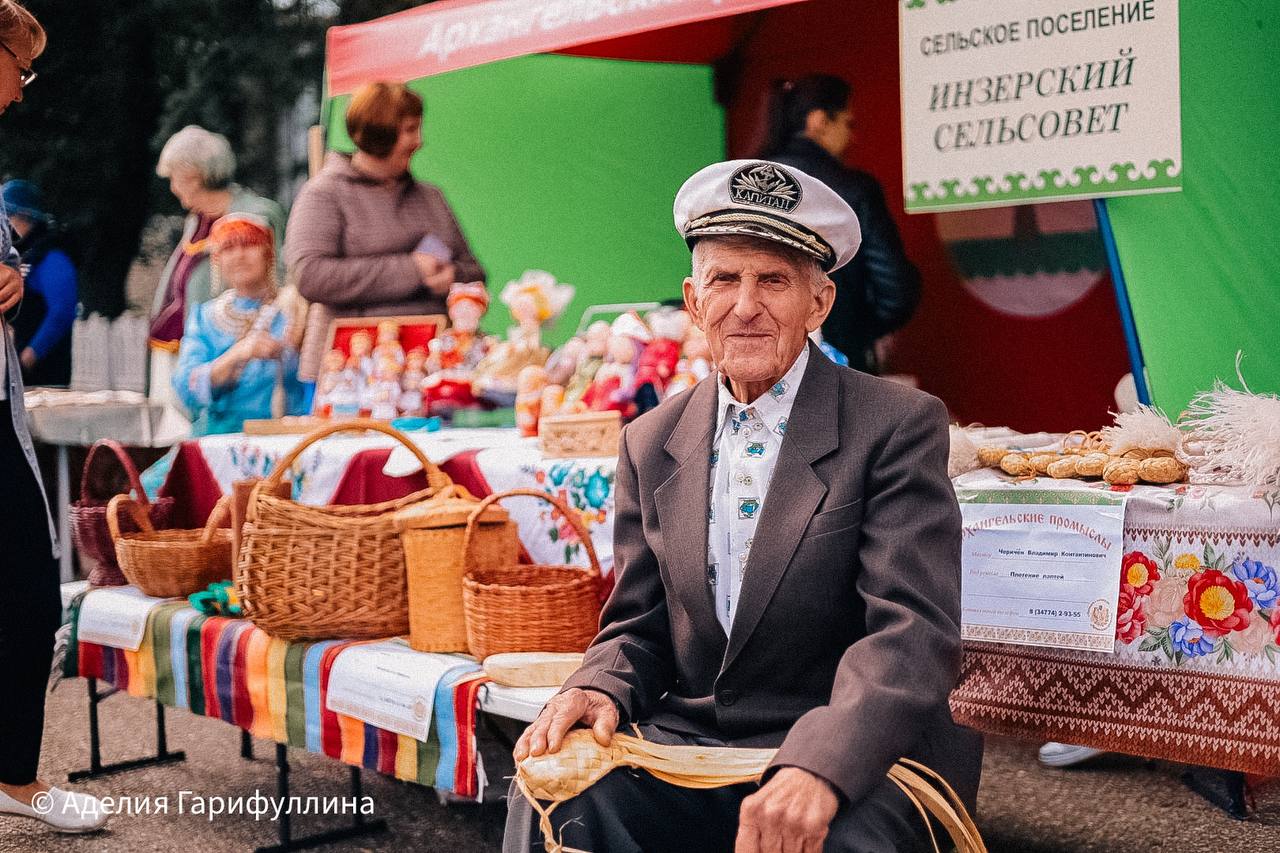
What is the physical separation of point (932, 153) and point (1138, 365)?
28.5 inches

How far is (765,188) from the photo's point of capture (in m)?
1.95

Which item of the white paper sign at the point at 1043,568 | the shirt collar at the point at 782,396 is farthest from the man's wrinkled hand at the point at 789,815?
the white paper sign at the point at 1043,568

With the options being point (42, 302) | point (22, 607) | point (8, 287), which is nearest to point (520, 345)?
point (8, 287)

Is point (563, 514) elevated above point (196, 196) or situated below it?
below

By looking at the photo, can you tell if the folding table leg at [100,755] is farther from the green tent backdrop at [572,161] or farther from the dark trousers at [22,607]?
the green tent backdrop at [572,161]

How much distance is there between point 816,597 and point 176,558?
2547mm

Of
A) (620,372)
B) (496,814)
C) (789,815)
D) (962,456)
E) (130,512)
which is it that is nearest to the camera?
(789,815)

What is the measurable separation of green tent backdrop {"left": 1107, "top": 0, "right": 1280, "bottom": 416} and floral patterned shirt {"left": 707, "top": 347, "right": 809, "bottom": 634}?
1.32 metres

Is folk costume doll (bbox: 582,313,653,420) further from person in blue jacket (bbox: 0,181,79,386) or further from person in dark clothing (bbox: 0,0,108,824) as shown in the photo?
person in blue jacket (bbox: 0,181,79,386)

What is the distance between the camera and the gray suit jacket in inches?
68.9

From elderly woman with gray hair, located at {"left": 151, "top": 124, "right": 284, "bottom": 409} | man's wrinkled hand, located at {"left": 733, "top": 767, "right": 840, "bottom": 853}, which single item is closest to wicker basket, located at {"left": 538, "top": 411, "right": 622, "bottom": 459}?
man's wrinkled hand, located at {"left": 733, "top": 767, "right": 840, "bottom": 853}

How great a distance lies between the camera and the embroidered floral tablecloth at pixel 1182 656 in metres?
2.23

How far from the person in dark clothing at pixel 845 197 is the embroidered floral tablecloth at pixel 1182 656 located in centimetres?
262

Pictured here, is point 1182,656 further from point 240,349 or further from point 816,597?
point 240,349
